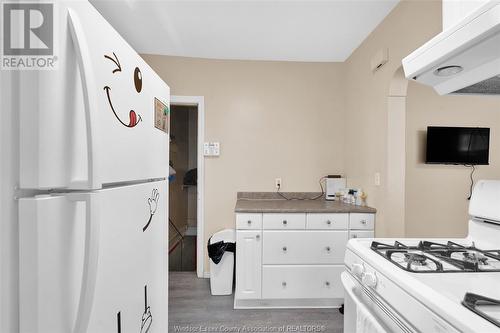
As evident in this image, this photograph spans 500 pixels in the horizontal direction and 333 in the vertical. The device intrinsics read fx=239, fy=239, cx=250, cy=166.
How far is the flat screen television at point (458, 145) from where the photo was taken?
2.28 metres

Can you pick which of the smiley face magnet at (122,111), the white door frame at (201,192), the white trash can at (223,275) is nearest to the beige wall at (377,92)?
the white trash can at (223,275)

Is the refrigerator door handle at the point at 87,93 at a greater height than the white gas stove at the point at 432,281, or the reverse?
the refrigerator door handle at the point at 87,93

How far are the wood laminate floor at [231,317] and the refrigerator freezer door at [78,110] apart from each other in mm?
1670

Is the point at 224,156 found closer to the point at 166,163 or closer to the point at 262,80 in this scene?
the point at 262,80

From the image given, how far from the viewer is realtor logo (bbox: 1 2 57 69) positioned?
1.71 feet

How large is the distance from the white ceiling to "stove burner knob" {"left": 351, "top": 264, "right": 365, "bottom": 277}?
188cm

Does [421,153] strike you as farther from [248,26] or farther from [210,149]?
[210,149]

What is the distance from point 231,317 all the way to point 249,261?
477 millimetres

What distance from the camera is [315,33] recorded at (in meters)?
2.26

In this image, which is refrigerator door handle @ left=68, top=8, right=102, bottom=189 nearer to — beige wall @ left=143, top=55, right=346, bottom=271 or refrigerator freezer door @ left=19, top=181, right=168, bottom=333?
refrigerator freezer door @ left=19, top=181, right=168, bottom=333

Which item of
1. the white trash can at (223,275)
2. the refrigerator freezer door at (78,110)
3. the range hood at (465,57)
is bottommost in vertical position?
the white trash can at (223,275)

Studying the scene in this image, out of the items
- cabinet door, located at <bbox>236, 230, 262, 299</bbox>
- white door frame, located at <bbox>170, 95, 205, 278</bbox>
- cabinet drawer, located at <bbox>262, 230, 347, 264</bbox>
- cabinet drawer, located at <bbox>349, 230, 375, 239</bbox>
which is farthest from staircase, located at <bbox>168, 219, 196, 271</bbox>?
cabinet drawer, located at <bbox>349, 230, 375, 239</bbox>

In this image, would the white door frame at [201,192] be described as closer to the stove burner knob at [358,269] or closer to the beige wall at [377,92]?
the beige wall at [377,92]

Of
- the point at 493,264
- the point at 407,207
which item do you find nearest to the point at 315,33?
the point at 407,207
